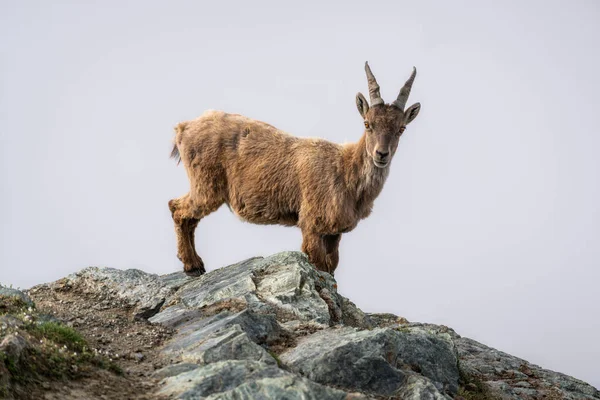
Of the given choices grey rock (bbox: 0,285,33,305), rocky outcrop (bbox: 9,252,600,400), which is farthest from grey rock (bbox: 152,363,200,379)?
grey rock (bbox: 0,285,33,305)

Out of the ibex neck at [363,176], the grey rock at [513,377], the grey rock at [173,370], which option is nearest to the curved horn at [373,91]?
the ibex neck at [363,176]

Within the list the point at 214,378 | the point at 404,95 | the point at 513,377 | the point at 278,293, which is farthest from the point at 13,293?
the point at 513,377

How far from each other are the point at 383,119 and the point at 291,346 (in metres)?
5.53

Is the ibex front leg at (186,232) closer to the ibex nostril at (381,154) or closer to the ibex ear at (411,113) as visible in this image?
the ibex nostril at (381,154)

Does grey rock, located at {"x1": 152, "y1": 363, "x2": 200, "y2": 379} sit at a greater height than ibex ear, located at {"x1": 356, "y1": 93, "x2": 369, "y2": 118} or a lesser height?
lesser

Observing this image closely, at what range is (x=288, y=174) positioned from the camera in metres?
14.0

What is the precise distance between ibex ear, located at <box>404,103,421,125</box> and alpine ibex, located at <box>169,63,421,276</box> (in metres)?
0.02

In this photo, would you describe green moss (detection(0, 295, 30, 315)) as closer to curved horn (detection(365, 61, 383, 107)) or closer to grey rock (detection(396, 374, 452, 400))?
grey rock (detection(396, 374, 452, 400))

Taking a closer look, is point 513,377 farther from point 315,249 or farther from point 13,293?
point 13,293

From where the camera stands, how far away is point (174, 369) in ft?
25.5

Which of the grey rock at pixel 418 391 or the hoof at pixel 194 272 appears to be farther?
the hoof at pixel 194 272

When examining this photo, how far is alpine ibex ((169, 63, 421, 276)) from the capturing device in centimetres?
1333

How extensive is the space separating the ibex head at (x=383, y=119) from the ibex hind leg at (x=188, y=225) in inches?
137

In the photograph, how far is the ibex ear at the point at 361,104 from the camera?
1341 centimetres
